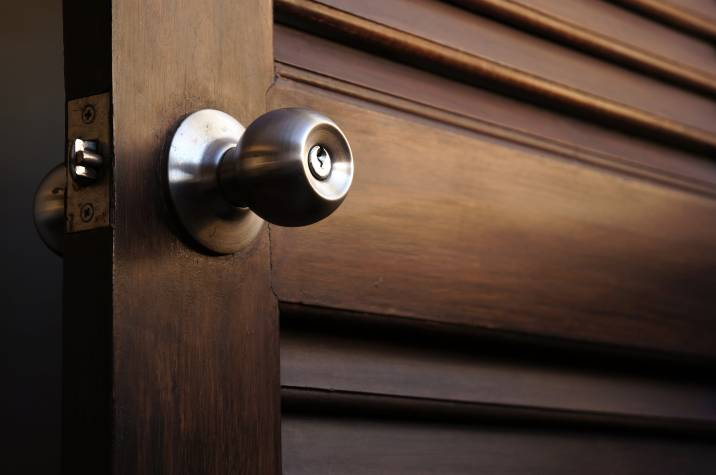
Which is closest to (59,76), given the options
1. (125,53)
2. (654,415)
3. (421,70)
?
(421,70)

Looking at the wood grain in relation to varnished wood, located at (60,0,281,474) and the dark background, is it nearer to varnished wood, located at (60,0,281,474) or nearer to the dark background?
varnished wood, located at (60,0,281,474)

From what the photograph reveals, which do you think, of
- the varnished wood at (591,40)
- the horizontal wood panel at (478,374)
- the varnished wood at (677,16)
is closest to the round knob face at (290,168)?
the horizontal wood panel at (478,374)

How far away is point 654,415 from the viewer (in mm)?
945

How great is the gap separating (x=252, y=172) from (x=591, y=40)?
1.85ft

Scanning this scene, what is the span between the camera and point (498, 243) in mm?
797

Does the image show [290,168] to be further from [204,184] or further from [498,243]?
[498,243]

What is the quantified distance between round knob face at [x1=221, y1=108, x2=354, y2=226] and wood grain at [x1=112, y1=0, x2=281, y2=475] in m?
0.05

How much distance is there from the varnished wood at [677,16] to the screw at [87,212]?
2.29ft

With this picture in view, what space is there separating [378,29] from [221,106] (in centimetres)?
21

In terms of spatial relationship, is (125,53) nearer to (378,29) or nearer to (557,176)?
(378,29)

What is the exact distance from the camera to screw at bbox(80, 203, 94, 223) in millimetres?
505

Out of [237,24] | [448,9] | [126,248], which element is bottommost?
[126,248]

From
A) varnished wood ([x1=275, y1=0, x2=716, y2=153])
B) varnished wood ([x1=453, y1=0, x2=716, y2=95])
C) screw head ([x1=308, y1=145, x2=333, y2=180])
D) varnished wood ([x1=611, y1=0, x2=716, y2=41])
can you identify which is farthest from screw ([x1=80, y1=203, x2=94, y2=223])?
varnished wood ([x1=611, y1=0, x2=716, y2=41])

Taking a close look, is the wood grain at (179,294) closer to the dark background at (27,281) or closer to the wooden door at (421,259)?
the wooden door at (421,259)
